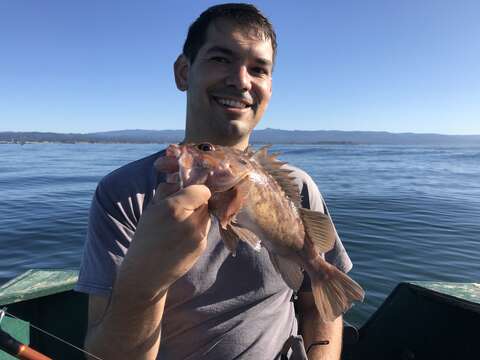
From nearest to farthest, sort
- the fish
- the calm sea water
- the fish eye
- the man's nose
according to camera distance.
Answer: the fish
the fish eye
the man's nose
the calm sea water

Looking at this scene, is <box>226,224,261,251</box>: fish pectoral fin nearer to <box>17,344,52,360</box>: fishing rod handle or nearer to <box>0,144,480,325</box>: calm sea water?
<box>17,344,52,360</box>: fishing rod handle

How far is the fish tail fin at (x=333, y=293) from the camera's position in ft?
8.66

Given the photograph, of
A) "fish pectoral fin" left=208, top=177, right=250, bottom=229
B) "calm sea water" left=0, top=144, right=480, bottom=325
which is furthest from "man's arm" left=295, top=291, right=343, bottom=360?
"calm sea water" left=0, top=144, right=480, bottom=325

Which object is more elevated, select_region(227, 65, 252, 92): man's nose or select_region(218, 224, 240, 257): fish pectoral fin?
select_region(227, 65, 252, 92): man's nose

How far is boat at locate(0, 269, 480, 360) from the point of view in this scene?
14.7ft

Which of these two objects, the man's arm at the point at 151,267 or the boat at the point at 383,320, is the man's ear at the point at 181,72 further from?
the boat at the point at 383,320

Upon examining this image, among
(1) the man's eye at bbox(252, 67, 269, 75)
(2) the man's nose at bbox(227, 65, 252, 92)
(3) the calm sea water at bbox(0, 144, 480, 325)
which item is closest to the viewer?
(2) the man's nose at bbox(227, 65, 252, 92)

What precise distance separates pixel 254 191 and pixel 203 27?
173 centimetres

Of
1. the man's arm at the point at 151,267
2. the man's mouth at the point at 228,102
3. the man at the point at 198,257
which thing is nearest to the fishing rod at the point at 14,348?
the man at the point at 198,257

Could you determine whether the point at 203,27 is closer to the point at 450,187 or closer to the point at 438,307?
the point at 438,307

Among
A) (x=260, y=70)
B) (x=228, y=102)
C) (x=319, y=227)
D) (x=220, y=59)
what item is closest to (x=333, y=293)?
(x=319, y=227)

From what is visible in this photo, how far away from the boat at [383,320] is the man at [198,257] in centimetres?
185

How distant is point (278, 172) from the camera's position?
9.72ft

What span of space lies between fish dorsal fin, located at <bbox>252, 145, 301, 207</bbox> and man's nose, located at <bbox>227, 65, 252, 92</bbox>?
661 millimetres
